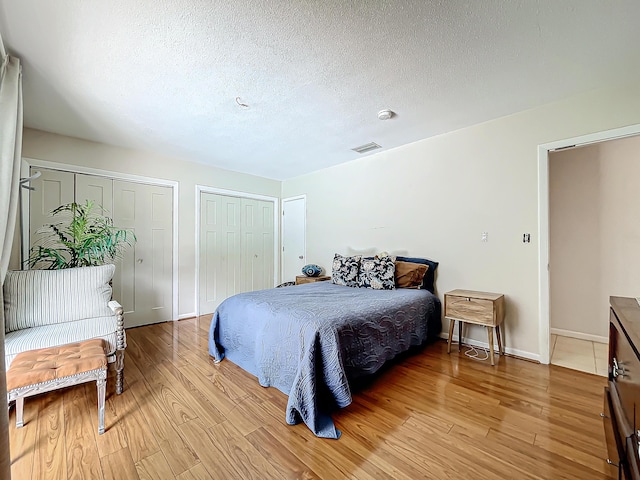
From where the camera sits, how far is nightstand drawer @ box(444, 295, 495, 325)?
2.53m

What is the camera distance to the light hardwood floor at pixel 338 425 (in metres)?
1.40

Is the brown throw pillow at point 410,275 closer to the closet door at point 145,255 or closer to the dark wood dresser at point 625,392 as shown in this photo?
the dark wood dresser at point 625,392

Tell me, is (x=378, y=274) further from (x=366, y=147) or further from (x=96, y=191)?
(x=96, y=191)

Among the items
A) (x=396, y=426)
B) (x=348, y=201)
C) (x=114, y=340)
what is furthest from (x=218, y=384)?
(x=348, y=201)

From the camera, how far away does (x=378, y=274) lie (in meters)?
3.23

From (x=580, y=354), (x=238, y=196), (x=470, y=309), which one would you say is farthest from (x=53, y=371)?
(x=580, y=354)

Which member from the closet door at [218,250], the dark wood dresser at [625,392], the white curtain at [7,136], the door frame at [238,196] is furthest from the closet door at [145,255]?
the dark wood dresser at [625,392]

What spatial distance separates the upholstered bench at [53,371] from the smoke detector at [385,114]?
115 inches

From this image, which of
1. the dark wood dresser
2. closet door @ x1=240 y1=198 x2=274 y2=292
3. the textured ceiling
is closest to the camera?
the dark wood dresser

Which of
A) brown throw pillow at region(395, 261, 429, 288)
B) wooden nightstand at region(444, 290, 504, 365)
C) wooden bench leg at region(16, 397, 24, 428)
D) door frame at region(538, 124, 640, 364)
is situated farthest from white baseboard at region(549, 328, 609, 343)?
wooden bench leg at region(16, 397, 24, 428)

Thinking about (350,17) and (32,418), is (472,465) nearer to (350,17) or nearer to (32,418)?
(350,17)

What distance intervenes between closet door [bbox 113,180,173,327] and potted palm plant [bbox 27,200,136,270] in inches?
6.0

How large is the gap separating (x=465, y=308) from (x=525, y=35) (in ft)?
7.08

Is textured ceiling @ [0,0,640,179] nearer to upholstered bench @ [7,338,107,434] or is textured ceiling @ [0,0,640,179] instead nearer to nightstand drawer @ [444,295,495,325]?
nightstand drawer @ [444,295,495,325]
